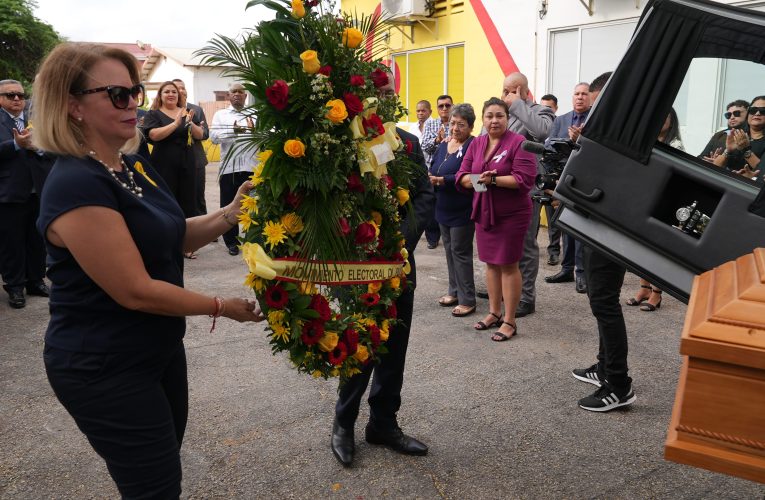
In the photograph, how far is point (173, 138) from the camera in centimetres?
816

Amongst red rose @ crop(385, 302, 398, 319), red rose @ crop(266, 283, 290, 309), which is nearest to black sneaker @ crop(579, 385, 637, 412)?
red rose @ crop(385, 302, 398, 319)

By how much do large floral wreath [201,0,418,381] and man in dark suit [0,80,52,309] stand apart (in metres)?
5.11

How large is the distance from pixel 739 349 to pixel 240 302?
5.24 feet

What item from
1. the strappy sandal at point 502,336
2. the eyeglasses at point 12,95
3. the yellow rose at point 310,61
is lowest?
the strappy sandal at point 502,336

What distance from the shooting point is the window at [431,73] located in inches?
480

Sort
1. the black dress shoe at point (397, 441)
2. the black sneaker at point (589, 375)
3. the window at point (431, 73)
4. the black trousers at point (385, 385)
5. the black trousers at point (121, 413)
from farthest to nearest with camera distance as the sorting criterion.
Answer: the window at point (431, 73) < the black sneaker at point (589, 375) < the black dress shoe at point (397, 441) < the black trousers at point (385, 385) < the black trousers at point (121, 413)

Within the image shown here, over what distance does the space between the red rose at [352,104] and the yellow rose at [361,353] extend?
0.99 meters

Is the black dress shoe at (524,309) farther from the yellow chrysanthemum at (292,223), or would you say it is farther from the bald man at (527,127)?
the yellow chrysanthemum at (292,223)

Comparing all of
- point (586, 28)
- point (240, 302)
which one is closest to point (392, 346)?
point (240, 302)

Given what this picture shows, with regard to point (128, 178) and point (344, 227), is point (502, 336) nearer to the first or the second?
point (344, 227)

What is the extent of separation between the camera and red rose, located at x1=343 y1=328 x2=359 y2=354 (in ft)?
8.89

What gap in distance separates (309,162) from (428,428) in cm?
207

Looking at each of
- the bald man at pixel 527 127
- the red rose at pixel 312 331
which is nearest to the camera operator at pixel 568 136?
the bald man at pixel 527 127

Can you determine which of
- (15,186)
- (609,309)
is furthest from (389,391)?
(15,186)
